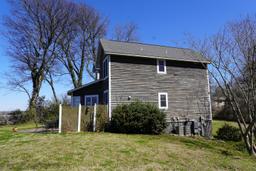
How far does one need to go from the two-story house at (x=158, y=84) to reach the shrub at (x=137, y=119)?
118 cm

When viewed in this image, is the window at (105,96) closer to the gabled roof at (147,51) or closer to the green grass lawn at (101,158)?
the gabled roof at (147,51)

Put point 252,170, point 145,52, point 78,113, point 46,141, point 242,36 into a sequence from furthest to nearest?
1. point 145,52
2. point 78,113
3. point 242,36
4. point 46,141
5. point 252,170

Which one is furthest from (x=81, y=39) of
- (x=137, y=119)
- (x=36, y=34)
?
(x=137, y=119)

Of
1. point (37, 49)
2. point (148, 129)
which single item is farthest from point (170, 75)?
point (37, 49)

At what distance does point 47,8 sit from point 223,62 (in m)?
21.4

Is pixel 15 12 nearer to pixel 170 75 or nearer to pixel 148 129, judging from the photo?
pixel 170 75

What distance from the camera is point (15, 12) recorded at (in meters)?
22.1

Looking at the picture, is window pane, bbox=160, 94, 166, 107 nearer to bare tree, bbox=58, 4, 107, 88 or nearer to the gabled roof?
the gabled roof

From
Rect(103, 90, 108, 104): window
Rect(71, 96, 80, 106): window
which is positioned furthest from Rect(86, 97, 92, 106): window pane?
Rect(103, 90, 108, 104): window

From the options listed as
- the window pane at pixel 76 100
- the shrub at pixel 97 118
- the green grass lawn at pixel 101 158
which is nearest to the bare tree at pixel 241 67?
the green grass lawn at pixel 101 158

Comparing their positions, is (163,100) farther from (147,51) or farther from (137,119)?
(147,51)

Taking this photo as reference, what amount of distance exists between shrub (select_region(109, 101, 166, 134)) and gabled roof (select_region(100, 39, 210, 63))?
4.18 m

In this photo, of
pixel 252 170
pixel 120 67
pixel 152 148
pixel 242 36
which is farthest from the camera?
pixel 120 67

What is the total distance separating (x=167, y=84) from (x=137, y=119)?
179 inches
